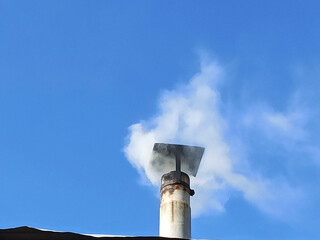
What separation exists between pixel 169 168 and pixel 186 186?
3.62 feet

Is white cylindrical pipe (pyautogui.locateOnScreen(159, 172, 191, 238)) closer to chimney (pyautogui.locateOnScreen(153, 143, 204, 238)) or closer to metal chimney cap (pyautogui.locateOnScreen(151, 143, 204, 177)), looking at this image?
chimney (pyautogui.locateOnScreen(153, 143, 204, 238))

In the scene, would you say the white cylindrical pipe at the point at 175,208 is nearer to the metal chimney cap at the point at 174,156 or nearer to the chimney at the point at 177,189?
the chimney at the point at 177,189

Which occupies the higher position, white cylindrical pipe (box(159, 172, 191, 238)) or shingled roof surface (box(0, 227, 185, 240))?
white cylindrical pipe (box(159, 172, 191, 238))

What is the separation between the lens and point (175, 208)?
9141mm

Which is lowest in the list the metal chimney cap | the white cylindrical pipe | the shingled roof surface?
the shingled roof surface

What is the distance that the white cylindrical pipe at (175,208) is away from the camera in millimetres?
8820

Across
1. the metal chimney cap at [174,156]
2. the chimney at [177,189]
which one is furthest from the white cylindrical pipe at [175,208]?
the metal chimney cap at [174,156]

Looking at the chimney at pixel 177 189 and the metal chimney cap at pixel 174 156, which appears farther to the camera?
the metal chimney cap at pixel 174 156

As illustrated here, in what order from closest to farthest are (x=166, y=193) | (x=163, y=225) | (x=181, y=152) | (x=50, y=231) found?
(x=50, y=231)
(x=163, y=225)
(x=166, y=193)
(x=181, y=152)

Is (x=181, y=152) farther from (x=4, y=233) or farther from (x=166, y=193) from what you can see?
(x=4, y=233)

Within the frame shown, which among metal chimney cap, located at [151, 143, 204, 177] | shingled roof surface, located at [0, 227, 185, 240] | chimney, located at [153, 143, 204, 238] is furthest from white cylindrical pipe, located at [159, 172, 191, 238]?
shingled roof surface, located at [0, 227, 185, 240]

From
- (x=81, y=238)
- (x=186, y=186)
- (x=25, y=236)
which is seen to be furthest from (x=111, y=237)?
(x=186, y=186)

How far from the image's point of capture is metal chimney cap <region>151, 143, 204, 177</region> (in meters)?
10.7

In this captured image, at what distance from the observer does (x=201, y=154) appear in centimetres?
1091
